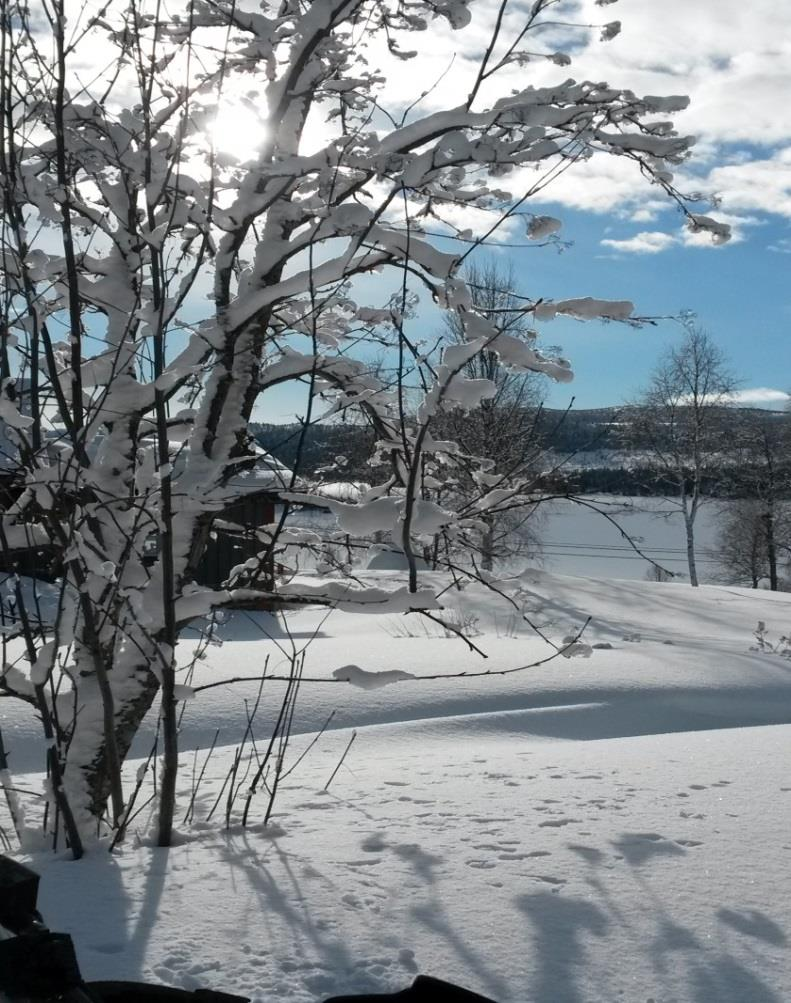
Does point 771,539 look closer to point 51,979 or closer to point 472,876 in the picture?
point 472,876

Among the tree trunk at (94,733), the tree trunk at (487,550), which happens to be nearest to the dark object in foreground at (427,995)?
the tree trunk at (94,733)

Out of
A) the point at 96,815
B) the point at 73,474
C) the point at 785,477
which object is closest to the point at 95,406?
the point at 73,474

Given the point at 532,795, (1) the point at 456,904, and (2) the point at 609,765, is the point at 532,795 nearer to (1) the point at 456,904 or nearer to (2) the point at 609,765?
(2) the point at 609,765

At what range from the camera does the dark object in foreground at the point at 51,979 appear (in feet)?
5.31

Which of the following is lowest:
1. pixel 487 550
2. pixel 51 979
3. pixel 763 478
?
pixel 51 979

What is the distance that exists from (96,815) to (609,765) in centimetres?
216

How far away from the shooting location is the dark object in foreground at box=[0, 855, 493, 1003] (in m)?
1.62

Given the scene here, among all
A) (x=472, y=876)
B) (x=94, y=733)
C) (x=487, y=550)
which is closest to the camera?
(x=472, y=876)

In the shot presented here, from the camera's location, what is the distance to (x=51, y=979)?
162 cm

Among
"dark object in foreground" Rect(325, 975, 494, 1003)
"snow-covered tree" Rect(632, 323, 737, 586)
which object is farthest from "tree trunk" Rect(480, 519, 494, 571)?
"snow-covered tree" Rect(632, 323, 737, 586)

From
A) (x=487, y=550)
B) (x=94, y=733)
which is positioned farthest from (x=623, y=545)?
(x=94, y=733)

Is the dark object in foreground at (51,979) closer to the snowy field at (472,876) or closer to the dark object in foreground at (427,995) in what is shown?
the dark object in foreground at (427,995)

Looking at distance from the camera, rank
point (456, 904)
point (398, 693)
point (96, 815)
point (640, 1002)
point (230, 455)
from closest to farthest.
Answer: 1. point (640, 1002)
2. point (456, 904)
3. point (96, 815)
4. point (230, 455)
5. point (398, 693)

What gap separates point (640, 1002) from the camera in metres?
1.94
